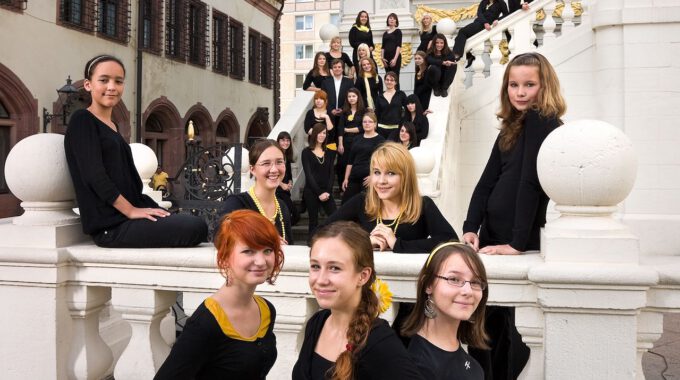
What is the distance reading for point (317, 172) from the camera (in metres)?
8.06

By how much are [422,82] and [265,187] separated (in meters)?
6.75

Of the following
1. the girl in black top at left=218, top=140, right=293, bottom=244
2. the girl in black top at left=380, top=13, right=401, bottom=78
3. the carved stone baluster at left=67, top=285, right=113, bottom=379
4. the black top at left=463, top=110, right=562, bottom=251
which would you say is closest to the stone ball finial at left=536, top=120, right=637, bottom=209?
the black top at left=463, top=110, right=562, bottom=251

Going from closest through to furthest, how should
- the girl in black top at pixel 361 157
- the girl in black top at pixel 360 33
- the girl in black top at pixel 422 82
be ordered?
1. the girl in black top at pixel 361 157
2. the girl in black top at pixel 422 82
3. the girl in black top at pixel 360 33

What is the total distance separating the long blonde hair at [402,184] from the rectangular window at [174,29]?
21724mm

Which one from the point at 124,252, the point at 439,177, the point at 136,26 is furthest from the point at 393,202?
the point at 136,26

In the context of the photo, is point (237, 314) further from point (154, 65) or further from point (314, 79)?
point (154, 65)

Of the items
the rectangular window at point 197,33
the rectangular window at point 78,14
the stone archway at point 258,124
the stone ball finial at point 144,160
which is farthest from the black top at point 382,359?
the stone archway at point 258,124

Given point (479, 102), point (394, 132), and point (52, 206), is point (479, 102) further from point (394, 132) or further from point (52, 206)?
point (52, 206)

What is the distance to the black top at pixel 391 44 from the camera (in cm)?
1079

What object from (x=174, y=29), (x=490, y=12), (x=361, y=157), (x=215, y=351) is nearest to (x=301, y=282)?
(x=215, y=351)

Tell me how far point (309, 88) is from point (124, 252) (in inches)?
321

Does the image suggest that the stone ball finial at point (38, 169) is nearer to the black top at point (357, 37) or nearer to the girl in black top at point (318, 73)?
the girl in black top at point (318, 73)

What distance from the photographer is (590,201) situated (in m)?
2.40

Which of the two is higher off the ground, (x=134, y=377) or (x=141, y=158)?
(x=141, y=158)
